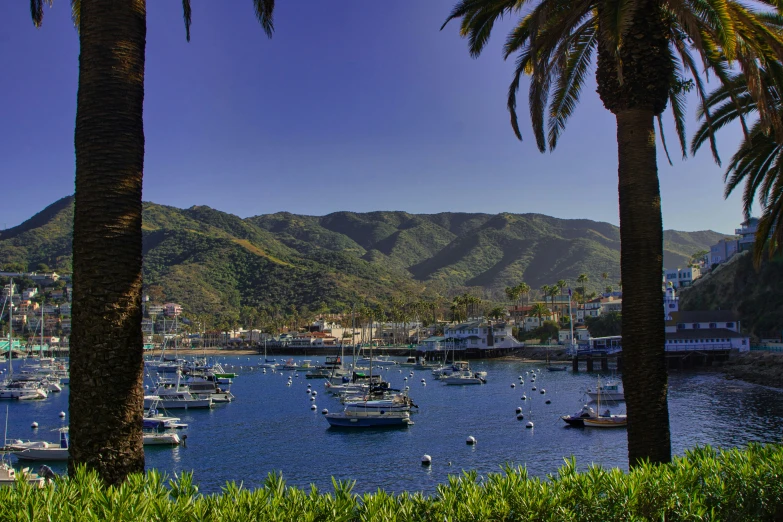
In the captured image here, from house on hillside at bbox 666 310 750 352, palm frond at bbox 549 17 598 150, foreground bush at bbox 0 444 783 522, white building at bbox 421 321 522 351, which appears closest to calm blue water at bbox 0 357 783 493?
palm frond at bbox 549 17 598 150

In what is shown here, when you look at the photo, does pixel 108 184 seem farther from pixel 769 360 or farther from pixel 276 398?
pixel 769 360

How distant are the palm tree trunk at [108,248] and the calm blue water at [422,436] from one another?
2001 cm

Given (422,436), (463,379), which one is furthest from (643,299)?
(463,379)

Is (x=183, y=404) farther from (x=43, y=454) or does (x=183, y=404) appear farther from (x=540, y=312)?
(x=540, y=312)

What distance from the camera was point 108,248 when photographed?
25.4 feet

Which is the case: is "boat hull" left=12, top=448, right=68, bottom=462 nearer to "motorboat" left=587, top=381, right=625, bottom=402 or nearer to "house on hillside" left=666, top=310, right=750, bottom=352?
"motorboat" left=587, top=381, right=625, bottom=402

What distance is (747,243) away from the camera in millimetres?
123438

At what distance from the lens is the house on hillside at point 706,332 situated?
91.8 metres

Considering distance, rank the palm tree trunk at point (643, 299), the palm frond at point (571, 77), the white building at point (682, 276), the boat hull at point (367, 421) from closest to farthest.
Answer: the palm tree trunk at point (643, 299) → the palm frond at point (571, 77) → the boat hull at point (367, 421) → the white building at point (682, 276)

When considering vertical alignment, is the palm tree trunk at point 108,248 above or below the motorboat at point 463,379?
above

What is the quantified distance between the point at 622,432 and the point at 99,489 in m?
41.8

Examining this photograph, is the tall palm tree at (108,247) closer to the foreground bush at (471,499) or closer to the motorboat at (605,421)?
the foreground bush at (471,499)

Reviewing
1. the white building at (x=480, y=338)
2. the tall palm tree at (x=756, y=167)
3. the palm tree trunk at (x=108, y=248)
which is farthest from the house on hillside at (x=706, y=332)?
the palm tree trunk at (x=108, y=248)

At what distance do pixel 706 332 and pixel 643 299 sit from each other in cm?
9282
